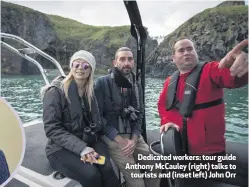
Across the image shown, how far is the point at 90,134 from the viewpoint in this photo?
1978 millimetres

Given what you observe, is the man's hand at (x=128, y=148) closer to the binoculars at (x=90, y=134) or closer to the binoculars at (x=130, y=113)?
the binoculars at (x=130, y=113)

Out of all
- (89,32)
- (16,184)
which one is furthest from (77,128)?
(89,32)

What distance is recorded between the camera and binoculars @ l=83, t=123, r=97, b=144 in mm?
1966

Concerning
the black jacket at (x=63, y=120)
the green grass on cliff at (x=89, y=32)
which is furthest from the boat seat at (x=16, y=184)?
the green grass on cliff at (x=89, y=32)

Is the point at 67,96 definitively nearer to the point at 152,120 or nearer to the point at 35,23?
the point at 152,120

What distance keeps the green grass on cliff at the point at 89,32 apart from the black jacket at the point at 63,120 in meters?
71.9

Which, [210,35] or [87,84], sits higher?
[210,35]

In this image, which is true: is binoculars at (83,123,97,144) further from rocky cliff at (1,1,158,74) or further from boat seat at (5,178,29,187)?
rocky cliff at (1,1,158,74)

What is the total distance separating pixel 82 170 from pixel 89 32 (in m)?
96.1

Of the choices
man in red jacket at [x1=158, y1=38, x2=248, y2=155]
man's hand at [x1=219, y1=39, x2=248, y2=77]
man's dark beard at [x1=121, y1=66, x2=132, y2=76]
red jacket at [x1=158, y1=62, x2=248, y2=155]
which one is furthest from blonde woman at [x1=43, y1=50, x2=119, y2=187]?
man's hand at [x1=219, y1=39, x2=248, y2=77]

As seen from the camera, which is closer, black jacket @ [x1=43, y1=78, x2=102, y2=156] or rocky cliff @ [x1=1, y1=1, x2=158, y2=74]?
black jacket @ [x1=43, y1=78, x2=102, y2=156]

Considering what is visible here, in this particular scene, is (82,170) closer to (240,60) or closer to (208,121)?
(208,121)

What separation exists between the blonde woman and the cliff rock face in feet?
133

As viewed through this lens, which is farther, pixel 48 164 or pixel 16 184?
pixel 48 164
